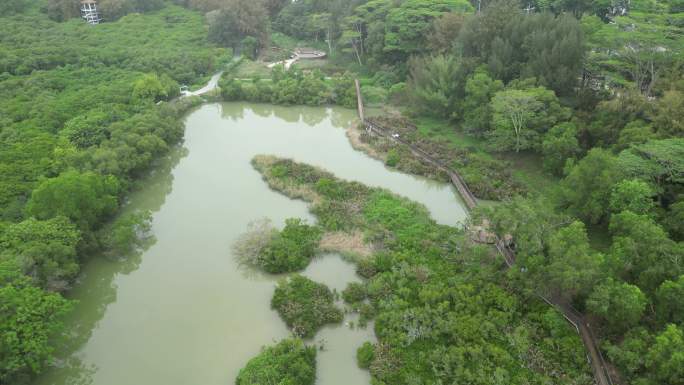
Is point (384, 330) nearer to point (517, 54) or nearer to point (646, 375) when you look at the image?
point (646, 375)

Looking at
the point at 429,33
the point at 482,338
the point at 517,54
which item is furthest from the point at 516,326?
the point at 429,33

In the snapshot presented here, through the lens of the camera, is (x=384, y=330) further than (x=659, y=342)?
Yes

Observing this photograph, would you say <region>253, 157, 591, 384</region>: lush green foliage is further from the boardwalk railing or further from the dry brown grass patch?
the dry brown grass patch

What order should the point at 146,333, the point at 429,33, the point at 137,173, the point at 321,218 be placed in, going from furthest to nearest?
the point at 429,33 → the point at 137,173 → the point at 321,218 → the point at 146,333

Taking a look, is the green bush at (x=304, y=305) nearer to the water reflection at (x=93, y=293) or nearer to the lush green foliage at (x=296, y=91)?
the water reflection at (x=93, y=293)

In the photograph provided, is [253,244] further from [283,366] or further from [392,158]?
[392,158]

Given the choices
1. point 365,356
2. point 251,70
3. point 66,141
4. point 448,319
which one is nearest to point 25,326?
point 365,356

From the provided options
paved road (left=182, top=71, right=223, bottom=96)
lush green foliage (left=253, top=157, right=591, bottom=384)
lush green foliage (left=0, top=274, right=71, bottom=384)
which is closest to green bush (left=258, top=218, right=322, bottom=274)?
lush green foliage (left=253, top=157, right=591, bottom=384)
